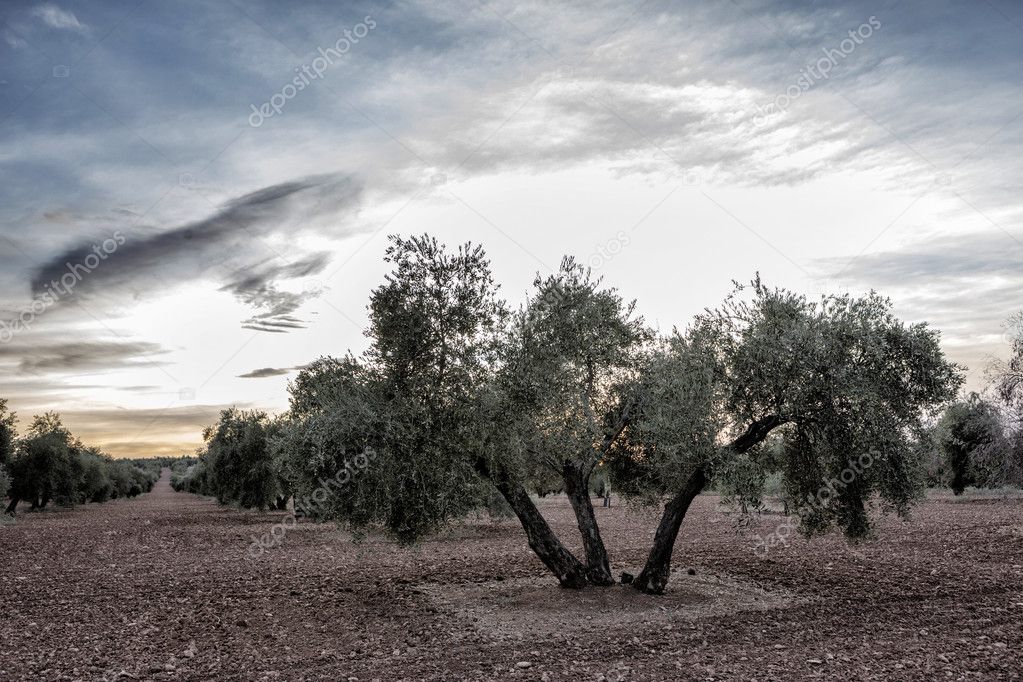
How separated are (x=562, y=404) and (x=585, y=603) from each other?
17.4 feet

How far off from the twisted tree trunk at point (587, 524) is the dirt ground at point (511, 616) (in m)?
0.57

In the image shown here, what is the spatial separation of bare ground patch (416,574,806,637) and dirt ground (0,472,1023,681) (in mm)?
89

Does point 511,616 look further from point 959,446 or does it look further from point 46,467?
point 46,467

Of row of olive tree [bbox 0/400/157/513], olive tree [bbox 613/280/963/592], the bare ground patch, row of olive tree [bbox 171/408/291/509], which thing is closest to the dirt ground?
the bare ground patch

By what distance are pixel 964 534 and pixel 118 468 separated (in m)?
129

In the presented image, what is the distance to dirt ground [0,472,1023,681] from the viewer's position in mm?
13359

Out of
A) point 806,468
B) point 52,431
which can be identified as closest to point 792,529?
point 806,468

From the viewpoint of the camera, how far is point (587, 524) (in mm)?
A: 19938

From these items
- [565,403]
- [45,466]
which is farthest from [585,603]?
[45,466]

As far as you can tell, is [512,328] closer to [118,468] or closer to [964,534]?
[964,534]

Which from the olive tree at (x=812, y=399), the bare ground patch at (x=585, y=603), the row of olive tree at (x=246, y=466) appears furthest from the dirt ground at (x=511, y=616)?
the row of olive tree at (x=246, y=466)

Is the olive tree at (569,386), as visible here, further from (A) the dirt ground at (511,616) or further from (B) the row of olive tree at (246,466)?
(B) the row of olive tree at (246,466)

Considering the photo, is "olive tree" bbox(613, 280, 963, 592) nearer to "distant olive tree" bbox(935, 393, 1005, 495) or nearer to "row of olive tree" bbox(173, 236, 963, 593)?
"row of olive tree" bbox(173, 236, 963, 593)

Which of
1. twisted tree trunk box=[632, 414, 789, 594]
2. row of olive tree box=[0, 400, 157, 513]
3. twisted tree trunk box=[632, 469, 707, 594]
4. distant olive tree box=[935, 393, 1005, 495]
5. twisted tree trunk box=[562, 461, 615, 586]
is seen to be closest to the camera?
twisted tree trunk box=[632, 414, 789, 594]
